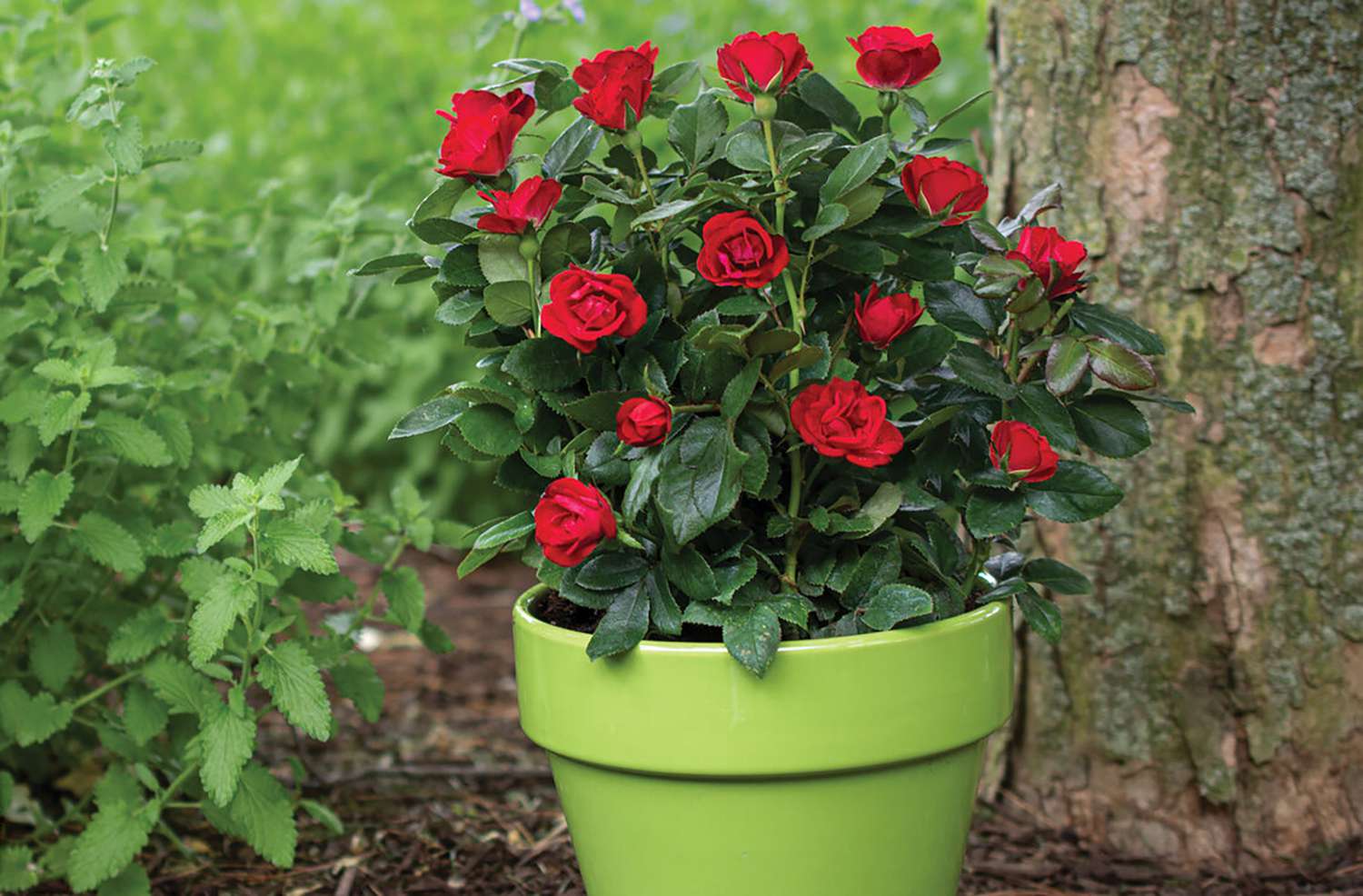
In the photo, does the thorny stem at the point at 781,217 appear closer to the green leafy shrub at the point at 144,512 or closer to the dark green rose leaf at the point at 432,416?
the dark green rose leaf at the point at 432,416

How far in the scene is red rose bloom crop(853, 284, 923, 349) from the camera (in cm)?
126

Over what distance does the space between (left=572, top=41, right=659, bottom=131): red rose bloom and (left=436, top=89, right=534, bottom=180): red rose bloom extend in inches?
2.6

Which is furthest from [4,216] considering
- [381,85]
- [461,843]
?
[381,85]

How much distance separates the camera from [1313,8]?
5.59 feet

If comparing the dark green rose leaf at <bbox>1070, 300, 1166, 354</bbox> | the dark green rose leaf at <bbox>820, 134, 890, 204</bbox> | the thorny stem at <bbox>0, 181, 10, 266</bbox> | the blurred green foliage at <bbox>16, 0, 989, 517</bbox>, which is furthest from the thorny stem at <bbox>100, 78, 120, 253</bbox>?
the blurred green foliage at <bbox>16, 0, 989, 517</bbox>

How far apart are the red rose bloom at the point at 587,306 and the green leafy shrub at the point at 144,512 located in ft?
1.43

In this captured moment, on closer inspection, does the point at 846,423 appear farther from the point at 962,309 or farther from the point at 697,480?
the point at 962,309

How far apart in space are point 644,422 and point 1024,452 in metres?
0.34

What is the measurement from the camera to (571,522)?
1.16 meters

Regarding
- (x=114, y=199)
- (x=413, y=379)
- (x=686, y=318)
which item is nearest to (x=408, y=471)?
(x=413, y=379)

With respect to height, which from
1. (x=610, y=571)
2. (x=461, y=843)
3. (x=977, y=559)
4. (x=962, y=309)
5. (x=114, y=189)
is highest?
Result: (x=114, y=189)

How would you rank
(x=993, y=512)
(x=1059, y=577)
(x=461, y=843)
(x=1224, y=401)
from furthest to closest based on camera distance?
1. (x=461, y=843)
2. (x=1224, y=401)
3. (x=1059, y=577)
4. (x=993, y=512)

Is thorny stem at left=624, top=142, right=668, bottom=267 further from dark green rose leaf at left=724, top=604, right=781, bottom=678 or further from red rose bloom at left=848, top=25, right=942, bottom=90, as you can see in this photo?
dark green rose leaf at left=724, top=604, right=781, bottom=678

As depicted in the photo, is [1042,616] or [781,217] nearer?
[781,217]
